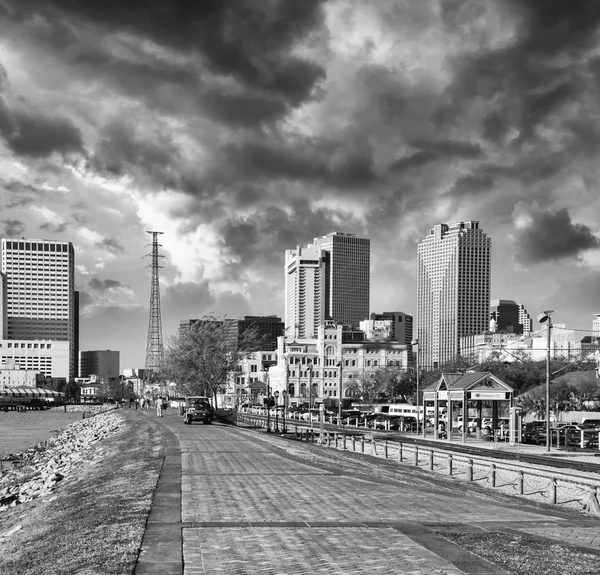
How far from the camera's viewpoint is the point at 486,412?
99.2 metres

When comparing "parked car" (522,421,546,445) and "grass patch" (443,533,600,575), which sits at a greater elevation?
"grass patch" (443,533,600,575)

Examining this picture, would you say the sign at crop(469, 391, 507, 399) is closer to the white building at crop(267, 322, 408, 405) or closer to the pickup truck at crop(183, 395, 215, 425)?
the pickup truck at crop(183, 395, 215, 425)

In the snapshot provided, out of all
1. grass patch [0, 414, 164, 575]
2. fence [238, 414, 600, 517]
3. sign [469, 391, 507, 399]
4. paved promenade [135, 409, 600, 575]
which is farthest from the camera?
sign [469, 391, 507, 399]

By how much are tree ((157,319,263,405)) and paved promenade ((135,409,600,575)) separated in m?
51.4

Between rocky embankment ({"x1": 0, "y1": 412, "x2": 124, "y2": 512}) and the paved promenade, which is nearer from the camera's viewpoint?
the paved promenade

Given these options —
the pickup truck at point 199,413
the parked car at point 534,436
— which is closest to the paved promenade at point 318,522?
the parked car at point 534,436

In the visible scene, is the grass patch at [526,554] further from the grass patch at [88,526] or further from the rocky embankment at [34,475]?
the rocky embankment at [34,475]

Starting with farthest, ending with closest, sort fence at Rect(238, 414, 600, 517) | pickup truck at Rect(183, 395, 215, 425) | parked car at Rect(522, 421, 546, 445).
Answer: pickup truck at Rect(183, 395, 215, 425) → parked car at Rect(522, 421, 546, 445) → fence at Rect(238, 414, 600, 517)

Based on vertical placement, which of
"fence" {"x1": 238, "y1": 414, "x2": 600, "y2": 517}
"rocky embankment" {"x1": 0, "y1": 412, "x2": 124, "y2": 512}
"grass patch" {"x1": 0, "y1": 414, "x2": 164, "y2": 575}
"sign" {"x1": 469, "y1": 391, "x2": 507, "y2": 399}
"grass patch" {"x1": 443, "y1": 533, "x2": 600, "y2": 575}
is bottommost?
"rocky embankment" {"x1": 0, "y1": 412, "x2": 124, "y2": 512}

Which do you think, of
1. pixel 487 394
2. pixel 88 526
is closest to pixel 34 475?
pixel 88 526

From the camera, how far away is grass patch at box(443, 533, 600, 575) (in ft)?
46.6

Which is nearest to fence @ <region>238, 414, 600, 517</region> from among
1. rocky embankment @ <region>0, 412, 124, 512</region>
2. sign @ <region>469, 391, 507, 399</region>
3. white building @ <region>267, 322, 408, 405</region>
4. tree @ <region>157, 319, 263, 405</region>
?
sign @ <region>469, 391, 507, 399</region>

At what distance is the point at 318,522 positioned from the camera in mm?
18391

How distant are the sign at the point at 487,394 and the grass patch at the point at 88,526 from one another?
1184 inches
